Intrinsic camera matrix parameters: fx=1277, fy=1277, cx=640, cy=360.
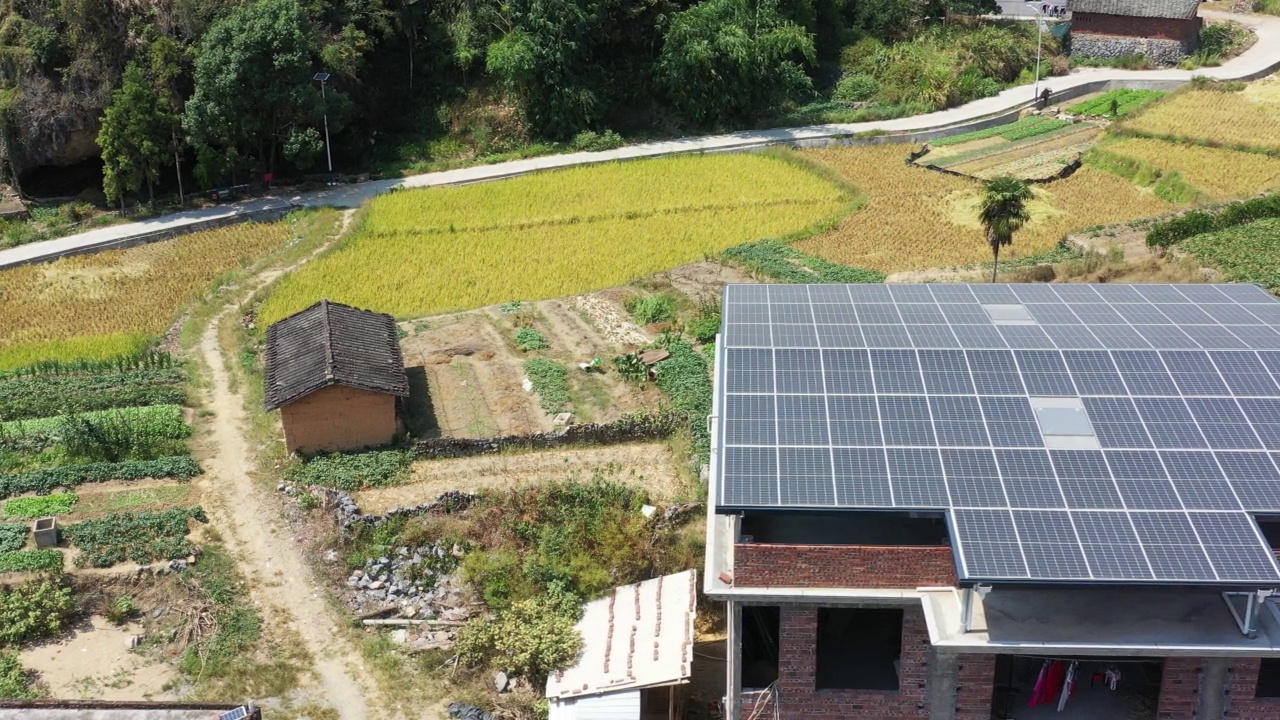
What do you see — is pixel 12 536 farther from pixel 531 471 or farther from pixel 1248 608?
pixel 1248 608

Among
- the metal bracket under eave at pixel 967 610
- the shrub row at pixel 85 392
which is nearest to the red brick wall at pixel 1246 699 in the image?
the metal bracket under eave at pixel 967 610

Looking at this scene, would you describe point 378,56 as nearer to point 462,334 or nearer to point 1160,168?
point 462,334

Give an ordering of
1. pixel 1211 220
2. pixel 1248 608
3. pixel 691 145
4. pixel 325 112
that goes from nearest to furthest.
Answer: pixel 1248 608 < pixel 1211 220 < pixel 325 112 < pixel 691 145

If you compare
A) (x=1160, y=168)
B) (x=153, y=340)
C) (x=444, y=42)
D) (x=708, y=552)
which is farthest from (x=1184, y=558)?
(x=444, y=42)

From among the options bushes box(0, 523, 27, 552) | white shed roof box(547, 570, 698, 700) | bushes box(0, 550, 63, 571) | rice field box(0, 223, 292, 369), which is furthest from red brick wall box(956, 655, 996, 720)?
rice field box(0, 223, 292, 369)

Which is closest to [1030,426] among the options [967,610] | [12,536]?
[967,610]

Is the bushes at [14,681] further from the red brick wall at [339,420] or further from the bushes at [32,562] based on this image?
the red brick wall at [339,420]

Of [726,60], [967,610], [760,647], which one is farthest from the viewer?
[726,60]
